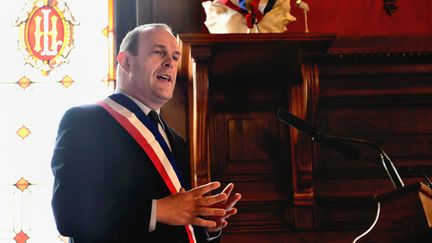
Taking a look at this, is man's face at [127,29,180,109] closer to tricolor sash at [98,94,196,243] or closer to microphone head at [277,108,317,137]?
tricolor sash at [98,94,196,243]

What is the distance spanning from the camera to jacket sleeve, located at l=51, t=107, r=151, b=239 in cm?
192

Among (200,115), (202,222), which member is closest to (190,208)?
(202,222)

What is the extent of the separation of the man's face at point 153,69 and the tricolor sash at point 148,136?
0.21 feet

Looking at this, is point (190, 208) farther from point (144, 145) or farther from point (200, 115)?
point (200, 115)

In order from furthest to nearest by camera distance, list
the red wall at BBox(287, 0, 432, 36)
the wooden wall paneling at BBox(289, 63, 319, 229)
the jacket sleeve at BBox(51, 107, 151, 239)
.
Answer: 1. the red wall at BBox(287, 0, 432, 36)
2. the wooden wall paneling at BBox(289, 63, 319, 229)
3. the jacket sleeve at BBox(51, 107, 151, 239)

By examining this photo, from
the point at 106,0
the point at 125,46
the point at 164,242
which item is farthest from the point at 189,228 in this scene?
the point at 106,0

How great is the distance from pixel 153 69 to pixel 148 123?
0.20 metres

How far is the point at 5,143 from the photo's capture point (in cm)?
334

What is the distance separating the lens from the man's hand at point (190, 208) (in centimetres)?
196

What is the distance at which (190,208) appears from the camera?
77.5 inches

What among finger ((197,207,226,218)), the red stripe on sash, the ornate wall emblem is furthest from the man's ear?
the ornate wall emblem

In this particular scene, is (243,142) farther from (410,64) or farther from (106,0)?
(106,0)

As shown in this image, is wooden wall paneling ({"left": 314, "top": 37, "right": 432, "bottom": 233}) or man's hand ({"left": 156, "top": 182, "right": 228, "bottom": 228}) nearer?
man's hand ({"left": 156, "top": 182, "right": 228, "bottom": 228})

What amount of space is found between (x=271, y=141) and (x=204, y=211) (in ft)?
4.19
